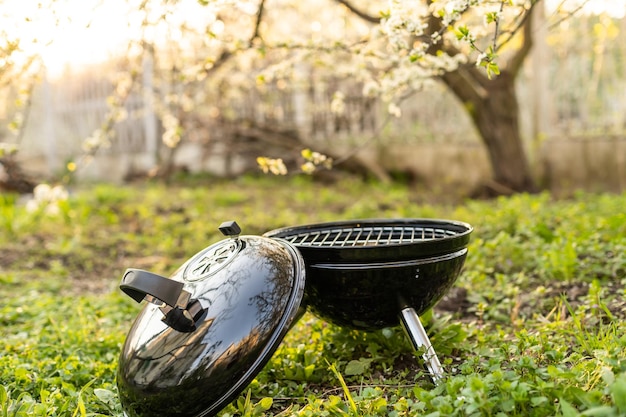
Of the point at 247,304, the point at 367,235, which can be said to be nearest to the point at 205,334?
the point at 247,304

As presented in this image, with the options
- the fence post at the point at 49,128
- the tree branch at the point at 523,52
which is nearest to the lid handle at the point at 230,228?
the tree branch at the point at 523,52

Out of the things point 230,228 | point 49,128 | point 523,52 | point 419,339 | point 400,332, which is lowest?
point 400,332

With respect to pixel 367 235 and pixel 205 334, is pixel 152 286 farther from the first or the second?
pixel 367 235

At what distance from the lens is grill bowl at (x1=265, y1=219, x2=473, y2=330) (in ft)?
7.20

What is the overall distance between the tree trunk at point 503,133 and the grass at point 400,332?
1643 millimetres

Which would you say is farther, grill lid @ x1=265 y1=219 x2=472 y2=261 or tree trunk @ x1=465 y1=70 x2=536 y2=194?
tree trunk @ x1=465 y1=70 x2=536 y2=194

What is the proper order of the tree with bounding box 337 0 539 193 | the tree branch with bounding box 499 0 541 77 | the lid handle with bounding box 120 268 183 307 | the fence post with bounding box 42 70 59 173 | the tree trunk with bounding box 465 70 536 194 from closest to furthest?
the lid handle with bounding box 120 268 183 307 → the tree branch with bounding box 499 0 541 77 → the tree with bounding box 337 0 539 193 → the tree trunk with bounding box 465 70 536 194 → the fence post with bounding box 42 70 59 173

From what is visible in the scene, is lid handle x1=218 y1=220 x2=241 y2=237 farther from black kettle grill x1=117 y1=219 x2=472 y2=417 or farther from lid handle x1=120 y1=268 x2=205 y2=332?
lid handle x1=120 y1=268 x2=205 y2=332

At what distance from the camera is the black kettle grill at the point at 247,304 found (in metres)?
1.96

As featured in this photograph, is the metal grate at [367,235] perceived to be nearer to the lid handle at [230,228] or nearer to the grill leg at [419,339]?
the lid handle at [230,228]

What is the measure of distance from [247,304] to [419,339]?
0.67m

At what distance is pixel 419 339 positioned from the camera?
227 centimetres

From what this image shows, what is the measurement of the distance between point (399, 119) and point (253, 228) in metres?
5.03

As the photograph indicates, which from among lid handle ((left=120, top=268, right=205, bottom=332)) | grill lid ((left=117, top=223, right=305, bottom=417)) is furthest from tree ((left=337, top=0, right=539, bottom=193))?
lid handle ((left=120, top=268, right=205, bottom=332))
